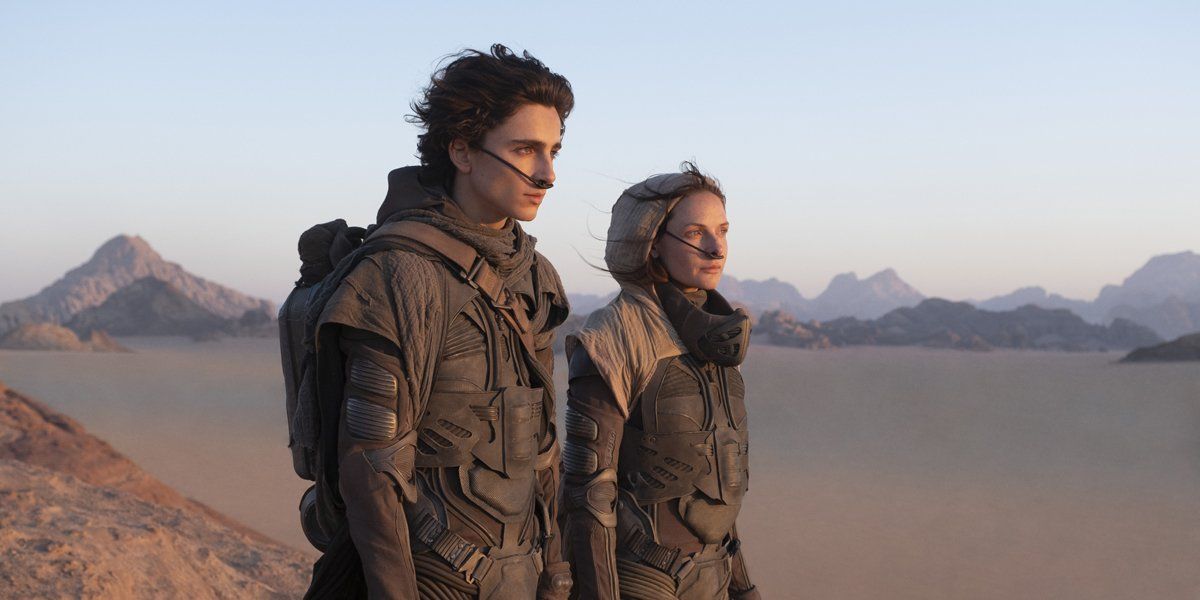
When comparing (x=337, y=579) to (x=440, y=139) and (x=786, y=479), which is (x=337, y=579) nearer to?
(x=440, y=139)

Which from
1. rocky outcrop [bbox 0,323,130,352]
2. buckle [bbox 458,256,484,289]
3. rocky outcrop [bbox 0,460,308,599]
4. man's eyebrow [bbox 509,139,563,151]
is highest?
man's eyebrow [bbox 509,139,563,151]

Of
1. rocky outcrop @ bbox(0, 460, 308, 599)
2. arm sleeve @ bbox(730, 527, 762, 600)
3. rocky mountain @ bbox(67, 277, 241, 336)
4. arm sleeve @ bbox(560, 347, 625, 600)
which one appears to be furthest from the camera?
rocky mountain @ bbox(67, 277, 241, 336)

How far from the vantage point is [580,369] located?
4359mm

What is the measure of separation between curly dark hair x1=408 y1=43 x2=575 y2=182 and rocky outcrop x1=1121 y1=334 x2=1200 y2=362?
110ft

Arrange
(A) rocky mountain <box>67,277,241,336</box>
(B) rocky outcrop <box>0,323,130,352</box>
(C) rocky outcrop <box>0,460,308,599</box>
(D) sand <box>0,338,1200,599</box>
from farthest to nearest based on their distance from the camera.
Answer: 1. (A) rocky mountain <box>67,277,241,336</box>
2. (B) rocky outcrop <box>0,323,130,352</box>
3. (D) sand <box>0,338,1200,599</box>
4. (C) rocky outcrop <box>0,460,308,599</box>

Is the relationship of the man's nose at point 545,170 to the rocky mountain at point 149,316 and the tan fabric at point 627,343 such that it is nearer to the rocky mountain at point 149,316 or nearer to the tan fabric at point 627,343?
the tan fabric at point 627,343

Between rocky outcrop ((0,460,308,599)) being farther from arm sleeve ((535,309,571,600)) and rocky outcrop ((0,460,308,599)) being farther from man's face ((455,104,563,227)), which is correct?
man's face ((455,104,563,227))

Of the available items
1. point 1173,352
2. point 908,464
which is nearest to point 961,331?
point 1173,352

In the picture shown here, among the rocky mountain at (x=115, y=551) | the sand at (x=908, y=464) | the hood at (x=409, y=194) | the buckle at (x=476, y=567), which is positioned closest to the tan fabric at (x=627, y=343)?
the hood at (x=409, y=194)

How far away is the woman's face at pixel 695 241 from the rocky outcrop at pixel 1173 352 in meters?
32.2

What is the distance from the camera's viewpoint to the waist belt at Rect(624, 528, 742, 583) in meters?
4.28

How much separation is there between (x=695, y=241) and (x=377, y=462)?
6.36ft

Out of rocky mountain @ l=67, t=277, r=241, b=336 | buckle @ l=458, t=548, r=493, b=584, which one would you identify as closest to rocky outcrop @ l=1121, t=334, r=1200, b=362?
rocky mountain @ l=67, t=277, r=241, b=336

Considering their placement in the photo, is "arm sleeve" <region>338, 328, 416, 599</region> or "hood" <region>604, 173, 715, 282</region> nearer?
"arm sleeve" <region>338, 328, 416, 599</region>
